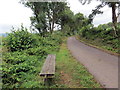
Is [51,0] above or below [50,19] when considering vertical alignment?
above

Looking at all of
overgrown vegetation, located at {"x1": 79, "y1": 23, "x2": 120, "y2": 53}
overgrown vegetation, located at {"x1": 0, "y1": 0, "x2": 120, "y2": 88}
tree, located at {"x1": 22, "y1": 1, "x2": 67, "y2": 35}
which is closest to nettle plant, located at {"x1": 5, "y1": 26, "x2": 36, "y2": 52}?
overgrown vegetation, located at {"x1": 0, "y1": 0, "x2": 120, "y2": 88}

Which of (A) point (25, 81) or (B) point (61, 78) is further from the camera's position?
(B) point (61, 78)

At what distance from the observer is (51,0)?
21609 millimetres

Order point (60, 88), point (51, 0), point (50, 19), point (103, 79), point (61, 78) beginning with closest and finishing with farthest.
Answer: point (60, 88) < point (103, 79) < point (61, 78) < point (51, 0) < point (50, 19)

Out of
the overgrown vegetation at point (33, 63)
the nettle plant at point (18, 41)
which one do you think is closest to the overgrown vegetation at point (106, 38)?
the overgrown vegetation at point (33, 63)

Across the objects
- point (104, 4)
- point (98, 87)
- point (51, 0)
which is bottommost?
point (98, 87)

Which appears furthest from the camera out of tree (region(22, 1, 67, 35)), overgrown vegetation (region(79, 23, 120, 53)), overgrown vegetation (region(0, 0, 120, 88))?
tree (region(22, 1, 67, 35))

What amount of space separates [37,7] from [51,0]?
3.62m

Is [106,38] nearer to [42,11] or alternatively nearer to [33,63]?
[33,63]

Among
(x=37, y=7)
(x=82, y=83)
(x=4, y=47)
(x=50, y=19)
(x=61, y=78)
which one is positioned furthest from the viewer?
(x=50, y=19)

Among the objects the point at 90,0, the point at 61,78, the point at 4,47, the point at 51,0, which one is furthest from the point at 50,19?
the point at 61,78

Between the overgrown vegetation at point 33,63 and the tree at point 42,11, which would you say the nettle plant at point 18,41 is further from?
the tree at point 42,11

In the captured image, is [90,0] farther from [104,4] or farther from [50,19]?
[50,19]

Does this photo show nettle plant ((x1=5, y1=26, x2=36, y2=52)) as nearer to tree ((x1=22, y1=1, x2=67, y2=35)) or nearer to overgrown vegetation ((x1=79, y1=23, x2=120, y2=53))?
overgrown vegetation ((x1=79, y1=23, x2=120, y2=53))
